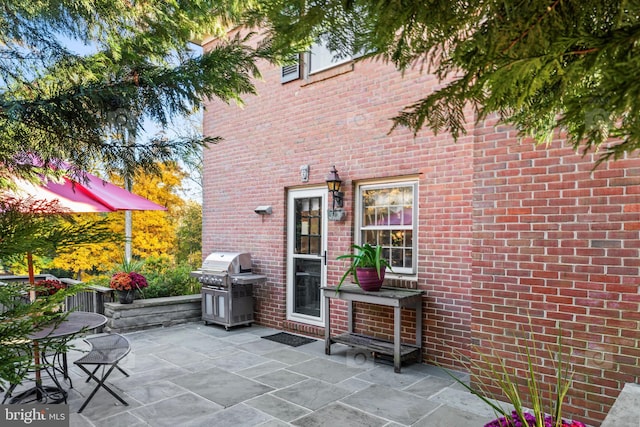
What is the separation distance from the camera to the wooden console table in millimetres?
4367

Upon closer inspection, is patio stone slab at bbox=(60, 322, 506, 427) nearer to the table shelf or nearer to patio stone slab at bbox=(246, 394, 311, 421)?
patio stone slab at bbox=(246, 394, 311, 421)

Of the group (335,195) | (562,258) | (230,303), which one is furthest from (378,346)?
(230,303)

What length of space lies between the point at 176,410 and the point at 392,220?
3.20m

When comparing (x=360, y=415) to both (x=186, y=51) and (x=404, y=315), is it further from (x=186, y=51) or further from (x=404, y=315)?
(x=186, y=51)

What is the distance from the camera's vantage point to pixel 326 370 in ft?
14.6

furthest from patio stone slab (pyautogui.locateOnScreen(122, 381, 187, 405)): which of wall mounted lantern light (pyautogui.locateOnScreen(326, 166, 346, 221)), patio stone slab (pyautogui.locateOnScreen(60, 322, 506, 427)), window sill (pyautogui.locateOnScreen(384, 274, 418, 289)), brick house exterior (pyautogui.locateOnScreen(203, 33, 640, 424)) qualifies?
wall mounted lantern light (pyautogui.locateOnScreen(326, 166, 346, 221))

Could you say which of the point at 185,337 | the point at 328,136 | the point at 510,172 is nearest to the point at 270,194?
the point at 328,136

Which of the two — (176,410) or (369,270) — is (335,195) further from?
(176,410)

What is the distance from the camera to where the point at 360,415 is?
10.9ft

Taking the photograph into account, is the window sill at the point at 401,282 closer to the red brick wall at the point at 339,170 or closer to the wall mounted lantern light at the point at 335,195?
the red brick wall at the point at 339,170

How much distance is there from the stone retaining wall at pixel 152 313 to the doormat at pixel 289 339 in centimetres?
170

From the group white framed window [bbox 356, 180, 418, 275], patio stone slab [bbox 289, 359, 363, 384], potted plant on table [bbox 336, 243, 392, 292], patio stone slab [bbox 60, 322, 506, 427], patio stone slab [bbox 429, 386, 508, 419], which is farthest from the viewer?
white framed window [bbox 356, 180, 418, 275]

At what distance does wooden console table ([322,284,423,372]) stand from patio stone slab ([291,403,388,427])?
1.13m

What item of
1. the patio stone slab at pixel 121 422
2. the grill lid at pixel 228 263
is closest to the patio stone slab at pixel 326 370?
the patio stone slab at pixel 121 422
